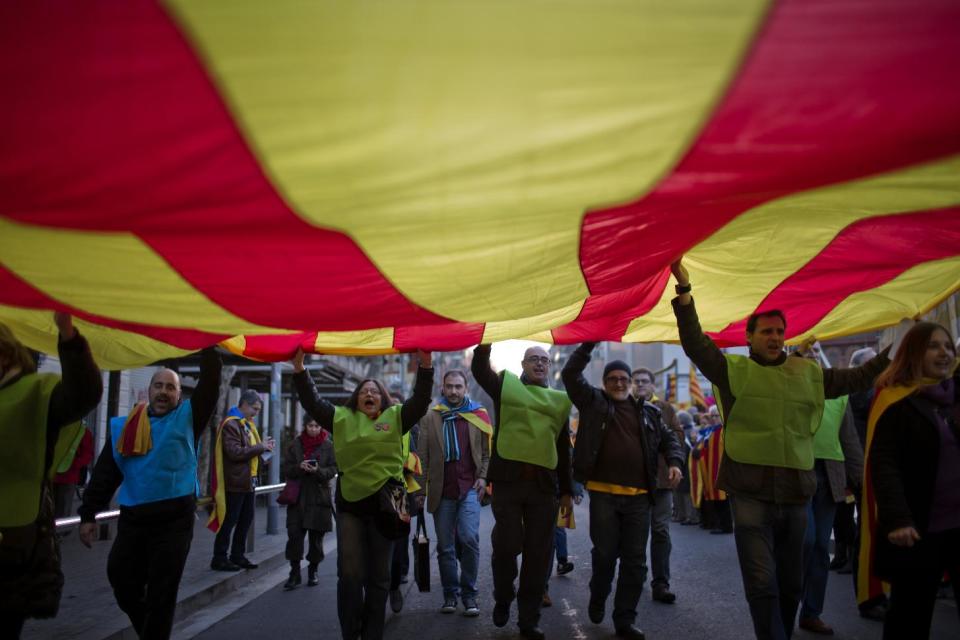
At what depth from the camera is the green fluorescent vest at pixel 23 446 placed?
3.30 metres

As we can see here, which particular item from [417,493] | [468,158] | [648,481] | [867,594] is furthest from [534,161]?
[417,493]

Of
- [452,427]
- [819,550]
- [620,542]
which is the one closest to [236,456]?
[452,427]

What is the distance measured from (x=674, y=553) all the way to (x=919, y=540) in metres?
6.88

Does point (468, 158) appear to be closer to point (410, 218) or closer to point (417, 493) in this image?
point (410, 218)

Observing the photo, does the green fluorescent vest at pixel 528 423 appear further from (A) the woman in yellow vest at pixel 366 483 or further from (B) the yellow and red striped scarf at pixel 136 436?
(B) the yellow and red striped scarf at pixel 136 436

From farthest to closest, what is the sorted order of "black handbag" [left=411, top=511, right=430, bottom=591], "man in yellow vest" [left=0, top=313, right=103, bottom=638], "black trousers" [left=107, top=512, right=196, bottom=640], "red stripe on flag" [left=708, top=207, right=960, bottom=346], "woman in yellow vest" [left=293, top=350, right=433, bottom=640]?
"black handbag" [left=411, top=511, right=430, bottom=591] < "woman in yellow vest" [left=293, top=350, right=433, bottom=640] < "black trousers" [left=107, top=512, right=196, bottom=640] < "red stripe on flag" [left=708, top=207, right=960, bottom=346] < "man in yellow vest" [left=0, top=313, right=103, bottom=638]

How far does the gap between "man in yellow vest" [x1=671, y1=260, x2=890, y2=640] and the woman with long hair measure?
465 millimetres

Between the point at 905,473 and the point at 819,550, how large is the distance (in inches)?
89.8

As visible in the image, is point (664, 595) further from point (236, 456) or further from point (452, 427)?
point (236, 456)

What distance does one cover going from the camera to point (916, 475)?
3.65 m

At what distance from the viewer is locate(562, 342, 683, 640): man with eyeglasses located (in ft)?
18.7

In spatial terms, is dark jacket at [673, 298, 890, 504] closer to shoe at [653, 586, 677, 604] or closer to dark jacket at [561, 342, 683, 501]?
dark jacket at [561, 342, 683, 501]

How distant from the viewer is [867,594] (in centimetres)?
402

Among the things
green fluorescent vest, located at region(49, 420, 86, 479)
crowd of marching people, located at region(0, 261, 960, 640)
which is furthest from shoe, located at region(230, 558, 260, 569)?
green fluorescent vest, located at region(49, 420, 86, 479)
